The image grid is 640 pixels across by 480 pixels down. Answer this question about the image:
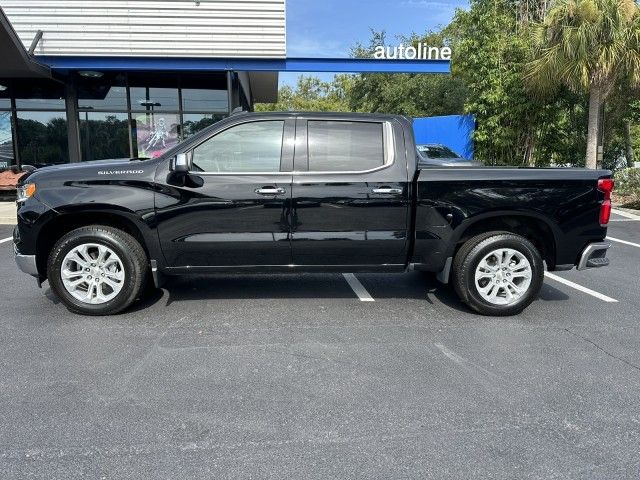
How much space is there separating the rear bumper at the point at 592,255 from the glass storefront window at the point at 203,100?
11.3 metres

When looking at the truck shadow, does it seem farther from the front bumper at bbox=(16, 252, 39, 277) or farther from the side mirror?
the side mirror

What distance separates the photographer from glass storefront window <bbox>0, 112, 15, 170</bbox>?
46.1 ft

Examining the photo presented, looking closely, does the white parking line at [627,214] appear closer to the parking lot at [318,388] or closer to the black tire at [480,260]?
the parking lot at [318,388]

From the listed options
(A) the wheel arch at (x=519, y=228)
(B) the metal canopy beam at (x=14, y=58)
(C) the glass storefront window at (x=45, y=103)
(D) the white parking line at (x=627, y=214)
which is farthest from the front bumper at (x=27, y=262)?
(D) the white parking line at (x=627, y=214)

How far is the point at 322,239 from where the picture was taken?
4723 millimetres

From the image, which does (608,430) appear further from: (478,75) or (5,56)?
(478,75)

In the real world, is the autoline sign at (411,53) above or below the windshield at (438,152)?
above

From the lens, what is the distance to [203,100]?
14.2m

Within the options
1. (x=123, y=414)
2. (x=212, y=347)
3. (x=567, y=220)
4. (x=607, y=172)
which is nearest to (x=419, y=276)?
(x=567, y=220)

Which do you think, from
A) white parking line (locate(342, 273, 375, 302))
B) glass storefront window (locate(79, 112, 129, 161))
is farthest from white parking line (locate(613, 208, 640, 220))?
glass storefront window (locate(79, 112, 129, 161))

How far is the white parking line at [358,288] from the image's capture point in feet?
17.9

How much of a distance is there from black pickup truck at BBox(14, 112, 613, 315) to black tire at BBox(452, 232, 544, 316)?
0.04ft

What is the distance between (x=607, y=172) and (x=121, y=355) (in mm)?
4571

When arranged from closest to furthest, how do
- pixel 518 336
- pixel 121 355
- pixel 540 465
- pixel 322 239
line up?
pixel 540 465 → pixel 121 355 → pixel 518 336 → pixel 322 239
